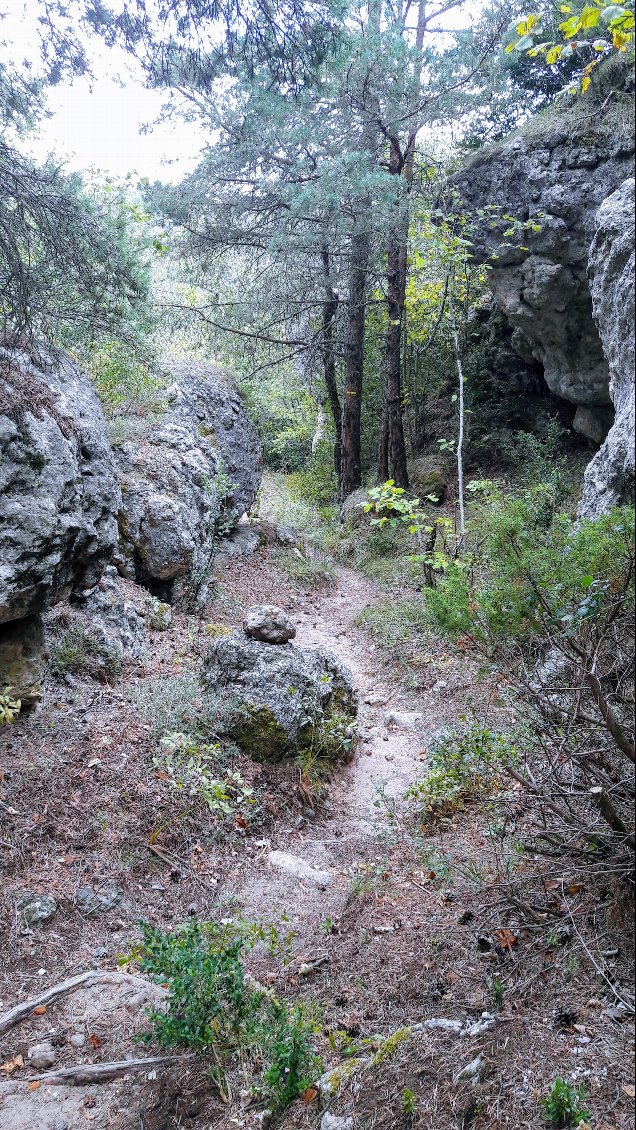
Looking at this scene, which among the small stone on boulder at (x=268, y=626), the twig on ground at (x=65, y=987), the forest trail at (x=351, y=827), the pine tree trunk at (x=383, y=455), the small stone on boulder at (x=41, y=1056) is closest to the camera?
the small stone on boulder at (x=41, y=1056)

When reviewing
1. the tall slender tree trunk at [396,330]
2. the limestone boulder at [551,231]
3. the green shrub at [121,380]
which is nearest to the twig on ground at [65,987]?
the green shrub at [121,380]

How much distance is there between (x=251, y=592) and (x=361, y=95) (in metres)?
6.91

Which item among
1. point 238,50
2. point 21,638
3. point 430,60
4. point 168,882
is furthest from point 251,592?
point 430,60

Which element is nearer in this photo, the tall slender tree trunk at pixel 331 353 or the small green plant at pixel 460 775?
the small green plant at pixel 460 775

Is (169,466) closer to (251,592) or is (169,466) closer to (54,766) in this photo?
(251,592)

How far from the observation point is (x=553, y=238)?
897 cm

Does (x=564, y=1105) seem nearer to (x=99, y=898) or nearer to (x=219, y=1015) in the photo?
(x=219, y=1015)

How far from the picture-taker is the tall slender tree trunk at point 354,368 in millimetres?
11391

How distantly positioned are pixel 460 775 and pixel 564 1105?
267 centimetres

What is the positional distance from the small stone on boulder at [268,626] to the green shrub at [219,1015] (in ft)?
9.63

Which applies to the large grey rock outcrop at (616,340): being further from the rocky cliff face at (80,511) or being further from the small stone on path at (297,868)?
the rocky cliff face at (80,511)

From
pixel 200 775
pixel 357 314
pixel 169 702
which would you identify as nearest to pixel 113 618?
pixel 169 702

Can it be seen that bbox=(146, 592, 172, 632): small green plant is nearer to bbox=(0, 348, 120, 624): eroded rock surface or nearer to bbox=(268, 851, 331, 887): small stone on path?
bbox=(0, 348, 120, 624): eroded rock surface

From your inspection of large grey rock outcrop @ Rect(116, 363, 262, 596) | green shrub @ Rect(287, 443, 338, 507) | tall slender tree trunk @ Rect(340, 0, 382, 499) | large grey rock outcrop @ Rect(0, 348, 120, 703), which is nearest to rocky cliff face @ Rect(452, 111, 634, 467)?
tall slender tree trunk @ Rect(340, 0, 382, 499)
